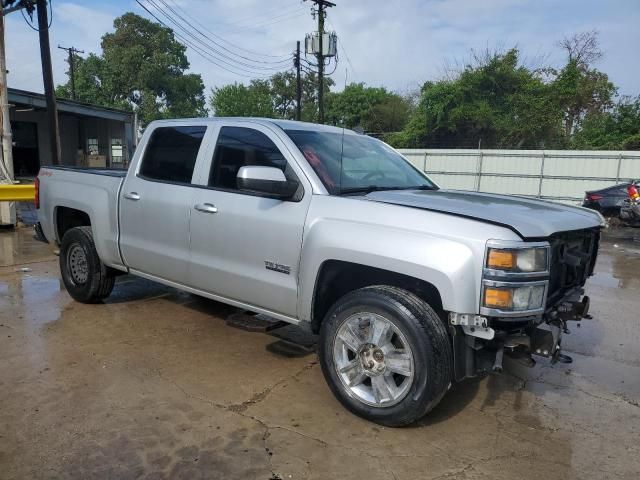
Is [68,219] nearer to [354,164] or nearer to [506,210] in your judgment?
[354,164]

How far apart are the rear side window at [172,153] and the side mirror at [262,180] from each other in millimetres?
1187

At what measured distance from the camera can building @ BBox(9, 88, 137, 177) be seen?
23.7 meters

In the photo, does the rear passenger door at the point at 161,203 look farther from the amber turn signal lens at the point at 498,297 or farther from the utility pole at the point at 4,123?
the utility pole at the point at 4,123

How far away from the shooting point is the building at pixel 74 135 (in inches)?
932

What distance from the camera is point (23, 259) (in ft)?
27.9

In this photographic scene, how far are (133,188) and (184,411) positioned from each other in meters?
2.32

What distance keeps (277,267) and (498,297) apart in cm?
157

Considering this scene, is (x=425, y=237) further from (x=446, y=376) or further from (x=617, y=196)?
(x=617, y=196)

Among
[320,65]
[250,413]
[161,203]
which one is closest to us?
[250,413]

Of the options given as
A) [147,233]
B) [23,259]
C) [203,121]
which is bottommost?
[23,259]

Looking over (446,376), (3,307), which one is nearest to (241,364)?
(446,376)

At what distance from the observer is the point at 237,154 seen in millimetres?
4395

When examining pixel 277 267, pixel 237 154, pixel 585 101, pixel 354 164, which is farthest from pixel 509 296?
pixel 585 101

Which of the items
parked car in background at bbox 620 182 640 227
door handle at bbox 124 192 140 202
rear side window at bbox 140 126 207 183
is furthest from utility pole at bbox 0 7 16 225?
parked car in background at bbox 620 182 640 227
